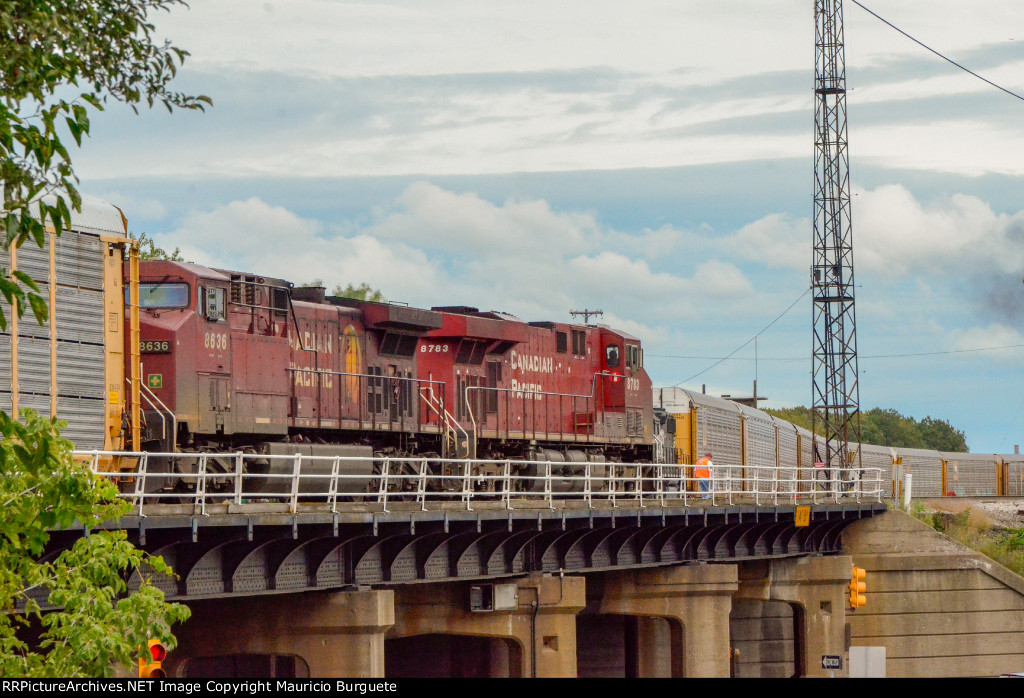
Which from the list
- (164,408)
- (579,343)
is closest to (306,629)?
(164,408)

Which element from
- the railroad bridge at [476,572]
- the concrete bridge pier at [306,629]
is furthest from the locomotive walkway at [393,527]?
the concrete bridge pier at [306,629]

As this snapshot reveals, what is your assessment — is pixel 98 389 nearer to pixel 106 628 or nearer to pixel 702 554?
pixel 106 628

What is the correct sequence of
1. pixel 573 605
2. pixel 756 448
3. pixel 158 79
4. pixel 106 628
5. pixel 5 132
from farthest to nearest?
1. pixel 756 448
2. pixel 573 605
3. pixel 158 79
4. pixel 106 628
5. pixel 5 132

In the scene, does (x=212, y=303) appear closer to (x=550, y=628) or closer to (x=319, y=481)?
(x=319, y=481)

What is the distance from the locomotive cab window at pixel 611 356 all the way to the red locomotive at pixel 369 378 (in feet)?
0.14

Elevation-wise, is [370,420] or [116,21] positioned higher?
[116,21]

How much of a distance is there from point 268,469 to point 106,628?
1539 cm

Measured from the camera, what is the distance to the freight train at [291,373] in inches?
880

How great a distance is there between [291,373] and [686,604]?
12751 mm

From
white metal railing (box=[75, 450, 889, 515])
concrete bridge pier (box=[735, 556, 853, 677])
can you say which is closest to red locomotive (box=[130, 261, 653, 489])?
white metal railing (box=[75, 450, 889, 515])

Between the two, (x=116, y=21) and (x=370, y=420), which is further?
(x=370, y=420)

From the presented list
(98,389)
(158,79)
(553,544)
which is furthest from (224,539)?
(553,544)

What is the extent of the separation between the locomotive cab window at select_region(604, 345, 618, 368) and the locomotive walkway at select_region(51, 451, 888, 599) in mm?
3257

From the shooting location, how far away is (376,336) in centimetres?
3291
